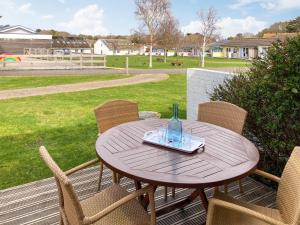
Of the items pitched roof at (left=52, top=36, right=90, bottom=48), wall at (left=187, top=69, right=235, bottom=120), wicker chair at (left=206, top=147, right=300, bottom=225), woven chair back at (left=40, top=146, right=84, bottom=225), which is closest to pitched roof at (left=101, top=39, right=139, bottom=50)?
pitched roof at (left=52, top=36, right=90, bottom=48)

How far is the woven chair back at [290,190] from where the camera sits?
7.10 ft

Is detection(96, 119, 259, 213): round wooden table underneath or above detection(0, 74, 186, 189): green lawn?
above

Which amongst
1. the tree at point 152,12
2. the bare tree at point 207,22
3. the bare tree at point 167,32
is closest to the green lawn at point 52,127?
the tree at point 152,12

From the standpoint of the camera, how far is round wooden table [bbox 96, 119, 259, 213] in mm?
2158

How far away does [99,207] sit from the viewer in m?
2.55

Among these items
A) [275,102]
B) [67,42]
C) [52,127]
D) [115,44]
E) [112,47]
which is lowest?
[52,127]

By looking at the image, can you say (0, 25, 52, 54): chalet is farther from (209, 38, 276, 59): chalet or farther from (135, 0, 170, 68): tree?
(209, 38, 276, 59): chalet

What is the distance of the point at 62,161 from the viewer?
491 cm

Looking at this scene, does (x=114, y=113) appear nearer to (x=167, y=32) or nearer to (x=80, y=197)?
(x=80, y=197)

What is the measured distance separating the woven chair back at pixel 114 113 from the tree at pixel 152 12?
29.7 meters

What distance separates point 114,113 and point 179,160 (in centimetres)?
181

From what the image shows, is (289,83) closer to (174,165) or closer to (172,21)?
(174,165)

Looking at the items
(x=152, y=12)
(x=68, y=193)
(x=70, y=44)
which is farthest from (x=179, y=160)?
(x=70, y=44)

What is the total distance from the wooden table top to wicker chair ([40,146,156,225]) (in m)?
0.22
